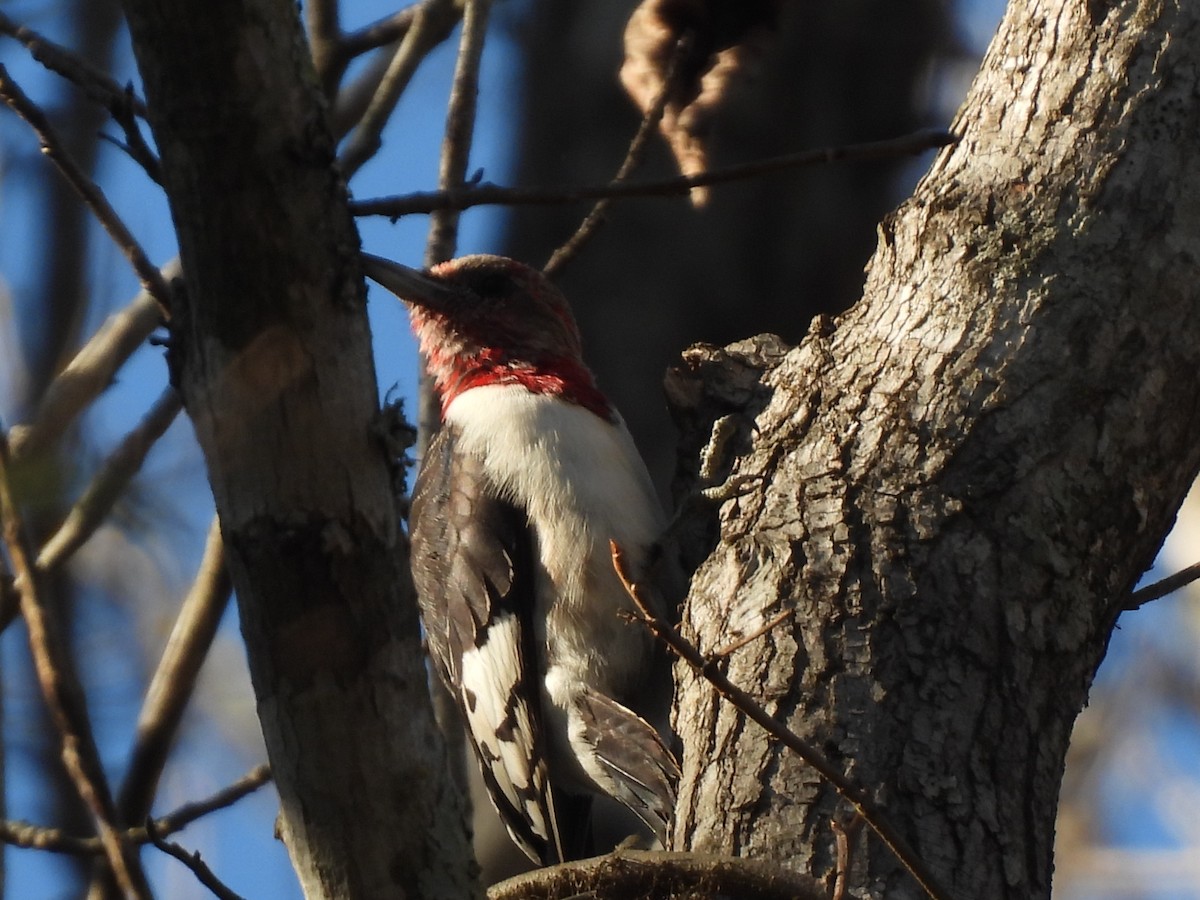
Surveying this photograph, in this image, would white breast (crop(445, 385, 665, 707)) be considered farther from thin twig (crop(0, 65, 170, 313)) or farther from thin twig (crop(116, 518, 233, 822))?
thin twig (crop(0, 65, 170, 313))

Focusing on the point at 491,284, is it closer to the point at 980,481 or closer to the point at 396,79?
the point at 396,79

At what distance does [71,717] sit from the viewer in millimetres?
2232

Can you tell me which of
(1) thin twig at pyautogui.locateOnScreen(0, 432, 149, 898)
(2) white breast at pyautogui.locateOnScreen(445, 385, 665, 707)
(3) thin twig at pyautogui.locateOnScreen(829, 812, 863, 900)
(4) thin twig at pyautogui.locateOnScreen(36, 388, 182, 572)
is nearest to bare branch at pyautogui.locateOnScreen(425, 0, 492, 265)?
(2) white breast at pyautogui.locateOnScreen(445, 385, 665, 707)

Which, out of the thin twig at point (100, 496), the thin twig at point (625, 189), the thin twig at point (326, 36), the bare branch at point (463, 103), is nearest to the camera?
the thin twig at point (625, 189)

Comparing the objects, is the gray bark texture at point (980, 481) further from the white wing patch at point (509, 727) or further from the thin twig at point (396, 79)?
the thin twig at point (396, 79)

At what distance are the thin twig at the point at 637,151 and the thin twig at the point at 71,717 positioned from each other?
172 cm

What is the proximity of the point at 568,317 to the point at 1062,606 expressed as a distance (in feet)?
6.48

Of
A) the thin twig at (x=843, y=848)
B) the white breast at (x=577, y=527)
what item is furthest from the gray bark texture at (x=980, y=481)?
the white breast at (x=577, y=527)

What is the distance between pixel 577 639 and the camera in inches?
143

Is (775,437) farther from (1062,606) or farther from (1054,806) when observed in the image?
(1054,806)

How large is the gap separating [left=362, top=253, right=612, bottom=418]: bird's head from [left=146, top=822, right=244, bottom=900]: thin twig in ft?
6.88

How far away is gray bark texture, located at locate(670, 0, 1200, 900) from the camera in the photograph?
2549mm

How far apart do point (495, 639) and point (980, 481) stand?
1.40 meters

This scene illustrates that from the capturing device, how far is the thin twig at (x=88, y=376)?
10.1ft
